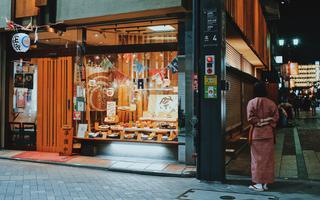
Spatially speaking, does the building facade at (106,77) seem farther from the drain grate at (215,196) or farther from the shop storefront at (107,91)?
the drain grate at (215,196)

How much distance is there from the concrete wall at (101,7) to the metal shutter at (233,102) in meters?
3.56

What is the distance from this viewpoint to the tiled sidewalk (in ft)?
33.2

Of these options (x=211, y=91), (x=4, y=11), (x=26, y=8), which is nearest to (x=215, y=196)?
(x=211, y=91)

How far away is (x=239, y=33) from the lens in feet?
42.9

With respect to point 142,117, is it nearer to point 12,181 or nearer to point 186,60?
point 186,60

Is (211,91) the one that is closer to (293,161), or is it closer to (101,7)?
(293,161)

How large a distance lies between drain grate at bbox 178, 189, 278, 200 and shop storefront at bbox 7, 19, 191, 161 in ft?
11.8

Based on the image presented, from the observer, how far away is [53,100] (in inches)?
533

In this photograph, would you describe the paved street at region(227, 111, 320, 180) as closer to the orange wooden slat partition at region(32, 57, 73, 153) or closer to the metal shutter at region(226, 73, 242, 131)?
the metal shutter at region(226, 73, 242, 131)

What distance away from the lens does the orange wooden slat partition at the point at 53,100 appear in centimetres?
1327

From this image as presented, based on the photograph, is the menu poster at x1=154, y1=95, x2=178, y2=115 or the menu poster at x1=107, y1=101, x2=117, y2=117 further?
the menu poster at x1=107, y1=101, x2=117, y2=117

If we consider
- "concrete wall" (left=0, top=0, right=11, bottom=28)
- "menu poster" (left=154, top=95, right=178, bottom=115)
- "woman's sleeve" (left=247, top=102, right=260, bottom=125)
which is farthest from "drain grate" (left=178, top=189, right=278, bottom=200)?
"concrete wall" (left=0, top=0, right=11, bottom=28)

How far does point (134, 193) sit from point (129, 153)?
4495mm

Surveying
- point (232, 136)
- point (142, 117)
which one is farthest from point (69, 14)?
point (232, 136)
